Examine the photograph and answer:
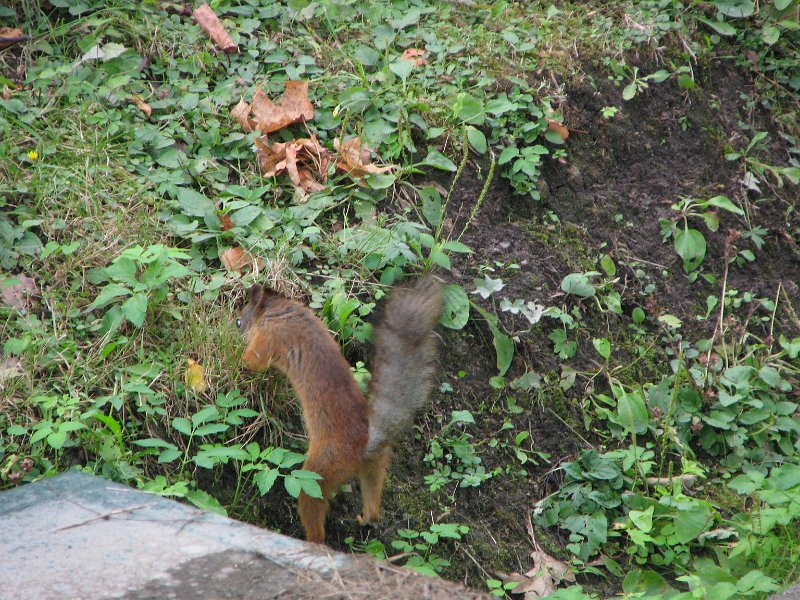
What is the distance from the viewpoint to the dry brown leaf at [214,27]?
5500mm

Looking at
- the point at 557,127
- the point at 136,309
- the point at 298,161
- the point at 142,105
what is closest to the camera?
the point at 136,309

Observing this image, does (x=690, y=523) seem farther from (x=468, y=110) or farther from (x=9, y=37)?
(x=9, y=37)

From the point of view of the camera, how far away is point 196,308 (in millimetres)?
4164

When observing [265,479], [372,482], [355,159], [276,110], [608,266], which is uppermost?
[276,110]

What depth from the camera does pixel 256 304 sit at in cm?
404

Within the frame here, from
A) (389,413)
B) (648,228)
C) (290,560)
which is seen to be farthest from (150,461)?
(648,228)

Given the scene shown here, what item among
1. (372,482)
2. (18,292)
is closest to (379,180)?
(372,482)

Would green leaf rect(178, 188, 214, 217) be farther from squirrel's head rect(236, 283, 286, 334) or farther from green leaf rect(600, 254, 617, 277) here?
green leaf rect(600, 254, 617, 277)

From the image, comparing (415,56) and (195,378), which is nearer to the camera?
(195,378)

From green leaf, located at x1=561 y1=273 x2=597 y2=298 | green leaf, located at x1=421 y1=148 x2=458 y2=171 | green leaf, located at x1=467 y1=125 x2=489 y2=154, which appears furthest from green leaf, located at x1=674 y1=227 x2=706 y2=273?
green leaf, located at x1=421 y1=148 x2=458 y2=171

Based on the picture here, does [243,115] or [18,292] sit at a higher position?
[243,115]

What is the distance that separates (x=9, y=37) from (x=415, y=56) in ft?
7.95

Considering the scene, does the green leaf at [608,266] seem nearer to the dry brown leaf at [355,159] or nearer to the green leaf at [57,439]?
the dry brown leaf at [355,159]

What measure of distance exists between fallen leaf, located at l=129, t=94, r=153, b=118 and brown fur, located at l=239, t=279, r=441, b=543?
5.92 feet
